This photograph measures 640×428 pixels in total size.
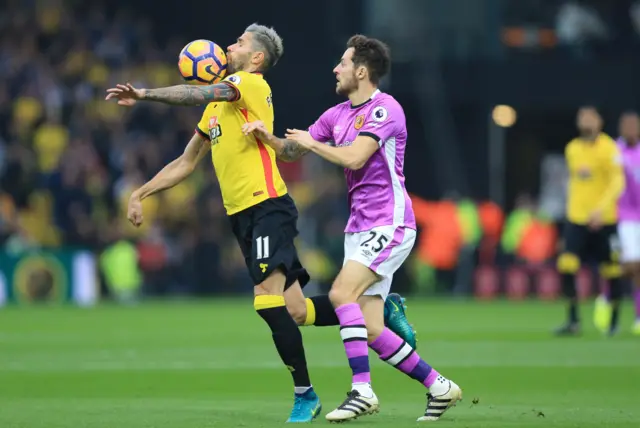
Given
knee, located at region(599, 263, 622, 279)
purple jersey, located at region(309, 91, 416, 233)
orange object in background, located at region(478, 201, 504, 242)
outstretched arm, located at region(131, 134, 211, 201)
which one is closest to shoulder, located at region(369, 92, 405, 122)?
purple jersey, located at region(309, 91, 416, 233)

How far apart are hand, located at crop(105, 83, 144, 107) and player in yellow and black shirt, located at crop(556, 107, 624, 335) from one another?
8.57 m

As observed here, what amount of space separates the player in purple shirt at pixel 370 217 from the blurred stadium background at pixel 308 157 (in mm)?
9599

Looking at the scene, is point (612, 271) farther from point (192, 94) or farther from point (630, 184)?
point (192, 94)

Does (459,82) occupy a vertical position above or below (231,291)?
above

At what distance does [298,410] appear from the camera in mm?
7934

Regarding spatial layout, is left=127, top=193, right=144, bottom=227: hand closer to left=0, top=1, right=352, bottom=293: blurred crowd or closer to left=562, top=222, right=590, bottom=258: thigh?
left=562, top=222, right=590, bottom=258: thigh

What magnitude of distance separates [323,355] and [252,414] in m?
4.81

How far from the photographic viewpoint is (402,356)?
26.3 feet

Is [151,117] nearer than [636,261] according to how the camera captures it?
No

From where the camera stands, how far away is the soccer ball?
8406 millimetres

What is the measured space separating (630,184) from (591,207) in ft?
1.65

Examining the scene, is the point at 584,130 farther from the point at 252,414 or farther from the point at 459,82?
the point at 459,82

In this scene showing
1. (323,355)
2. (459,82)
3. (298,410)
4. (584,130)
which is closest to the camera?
(298,410)

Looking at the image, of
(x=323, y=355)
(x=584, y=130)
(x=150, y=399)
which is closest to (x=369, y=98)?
(x=150, y=399)
